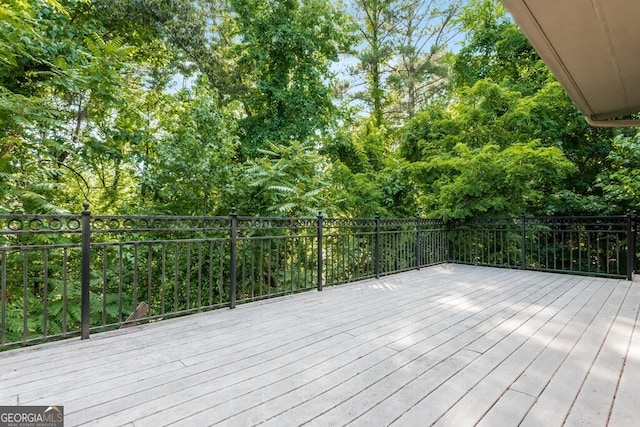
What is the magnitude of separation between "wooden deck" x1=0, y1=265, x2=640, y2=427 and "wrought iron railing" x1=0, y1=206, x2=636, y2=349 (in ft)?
2.07

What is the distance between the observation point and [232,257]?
3.72 meters

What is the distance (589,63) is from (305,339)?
125 inches

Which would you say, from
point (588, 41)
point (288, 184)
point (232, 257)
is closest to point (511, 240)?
point (288, 184)

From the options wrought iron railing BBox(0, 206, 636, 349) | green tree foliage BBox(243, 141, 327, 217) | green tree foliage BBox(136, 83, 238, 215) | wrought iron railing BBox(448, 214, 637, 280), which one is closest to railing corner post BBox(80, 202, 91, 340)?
wrought iron railing BBox(0, 206, 636, 349)

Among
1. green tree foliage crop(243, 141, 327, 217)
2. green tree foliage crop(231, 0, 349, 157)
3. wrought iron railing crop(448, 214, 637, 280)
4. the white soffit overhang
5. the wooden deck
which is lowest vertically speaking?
the wooden deck

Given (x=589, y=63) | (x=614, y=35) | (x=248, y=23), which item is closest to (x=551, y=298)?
(x=589, y=63)

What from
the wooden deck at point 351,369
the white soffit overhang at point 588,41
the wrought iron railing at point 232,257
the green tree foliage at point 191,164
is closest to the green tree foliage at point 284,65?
the green tree foliage at point 191,164

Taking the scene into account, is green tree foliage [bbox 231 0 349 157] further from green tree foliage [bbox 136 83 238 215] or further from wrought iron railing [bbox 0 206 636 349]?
wrought iron railing [bbox 0 206 636 349]

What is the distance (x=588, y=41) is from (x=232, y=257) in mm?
3649

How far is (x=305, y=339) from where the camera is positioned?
2730 mm

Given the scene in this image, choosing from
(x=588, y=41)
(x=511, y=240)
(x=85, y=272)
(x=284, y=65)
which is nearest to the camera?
(x=588, y=41)

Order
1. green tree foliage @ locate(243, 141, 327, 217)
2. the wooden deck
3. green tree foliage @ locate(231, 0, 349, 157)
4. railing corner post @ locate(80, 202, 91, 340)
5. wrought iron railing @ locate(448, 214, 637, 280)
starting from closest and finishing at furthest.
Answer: the wooden deck, railing corner post @ locate(80, 202, 91, 340), green tree foliage @ locate(243, 141, 327, 217), wrought iron railing @ locate(448, 214, 637, 280), green tree foliage @ locate(231, 0, 349, 157)

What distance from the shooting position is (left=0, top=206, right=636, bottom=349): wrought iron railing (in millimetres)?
3480

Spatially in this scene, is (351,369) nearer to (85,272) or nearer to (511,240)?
(85,272)
